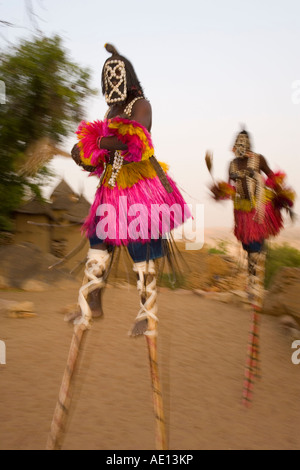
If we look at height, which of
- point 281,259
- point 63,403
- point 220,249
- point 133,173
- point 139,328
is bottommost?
point 220,249

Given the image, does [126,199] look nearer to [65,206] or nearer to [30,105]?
[30,105]

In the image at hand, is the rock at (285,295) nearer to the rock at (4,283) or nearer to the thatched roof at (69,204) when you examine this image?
the rock at (4,283)

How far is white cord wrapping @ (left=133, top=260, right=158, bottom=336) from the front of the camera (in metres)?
→ 2.69

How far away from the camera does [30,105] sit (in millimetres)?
15484

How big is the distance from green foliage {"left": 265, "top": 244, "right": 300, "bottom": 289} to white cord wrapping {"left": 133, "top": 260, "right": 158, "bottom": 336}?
10.7 meters

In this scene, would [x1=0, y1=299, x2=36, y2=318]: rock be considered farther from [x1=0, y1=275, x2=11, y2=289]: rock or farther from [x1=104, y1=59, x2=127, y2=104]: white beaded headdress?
[x1=104, y1=59, x2=127, y2=104]: white beaded headdress

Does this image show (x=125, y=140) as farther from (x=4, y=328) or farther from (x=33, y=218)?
(x=33, y=218)

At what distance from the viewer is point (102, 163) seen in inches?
112

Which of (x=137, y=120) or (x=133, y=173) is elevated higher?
(x=137, y=120)

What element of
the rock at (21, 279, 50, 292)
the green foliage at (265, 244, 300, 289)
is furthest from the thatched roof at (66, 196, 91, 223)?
the rock at (21, 279, 50, 292)

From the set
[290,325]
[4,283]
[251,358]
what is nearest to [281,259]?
[290,325]

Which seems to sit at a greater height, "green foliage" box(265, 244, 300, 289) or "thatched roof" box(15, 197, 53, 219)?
"green foliage" box(265, 244, 300, 289)

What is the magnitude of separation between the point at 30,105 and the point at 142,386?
13.6m

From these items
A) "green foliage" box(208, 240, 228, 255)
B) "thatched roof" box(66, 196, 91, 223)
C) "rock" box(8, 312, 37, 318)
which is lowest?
"thatched roof" box(66, 196, 91, 223)
